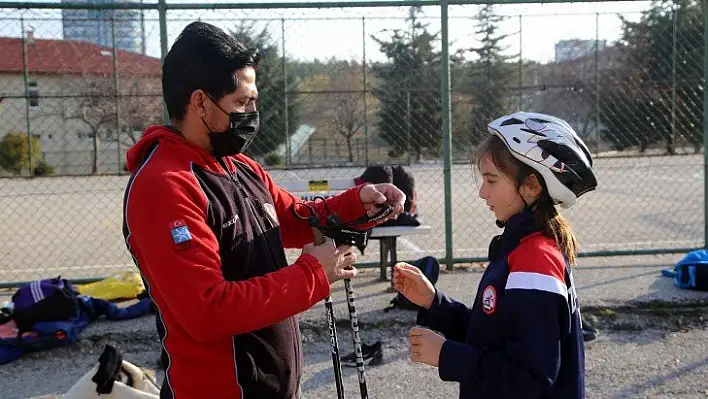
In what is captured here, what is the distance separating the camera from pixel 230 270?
232 cm

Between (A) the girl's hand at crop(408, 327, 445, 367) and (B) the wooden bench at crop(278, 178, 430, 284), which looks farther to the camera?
(B) the wooden bench at crop(278, 178, 430, 284)

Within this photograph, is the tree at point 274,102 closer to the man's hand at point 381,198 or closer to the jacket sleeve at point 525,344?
the man's hand at point 381,198

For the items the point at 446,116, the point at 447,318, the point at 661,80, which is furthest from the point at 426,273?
the point at 661,80

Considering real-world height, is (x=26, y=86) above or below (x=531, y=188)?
above

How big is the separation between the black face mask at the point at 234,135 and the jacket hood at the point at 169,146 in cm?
7

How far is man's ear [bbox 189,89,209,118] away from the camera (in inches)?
92.1

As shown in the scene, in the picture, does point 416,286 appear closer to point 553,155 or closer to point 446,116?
point 553,155

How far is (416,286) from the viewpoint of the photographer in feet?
8.82

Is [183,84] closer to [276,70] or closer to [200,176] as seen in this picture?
[200,176]

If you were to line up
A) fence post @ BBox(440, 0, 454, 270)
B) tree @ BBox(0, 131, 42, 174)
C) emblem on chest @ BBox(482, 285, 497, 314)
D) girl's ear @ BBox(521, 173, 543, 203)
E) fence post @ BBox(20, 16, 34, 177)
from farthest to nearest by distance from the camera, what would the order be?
1. tree @ BBox(0, 131, 42, 174)
2. fence post @ BBox(20, 16, 34, 177)
3. fence post @ BBox(440, 0, 454, 270)
4. girl's ear @ BBox(521, 173, 543, 203)
5. emblem on chest @ BBox(482, 285, 497, 314)

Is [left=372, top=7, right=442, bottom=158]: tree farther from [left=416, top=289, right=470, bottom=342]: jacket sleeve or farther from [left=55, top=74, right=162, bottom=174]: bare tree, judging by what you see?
[left=416, top=289, right=470, bottom=342]: jacket sleeve

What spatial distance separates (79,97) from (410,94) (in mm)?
6638

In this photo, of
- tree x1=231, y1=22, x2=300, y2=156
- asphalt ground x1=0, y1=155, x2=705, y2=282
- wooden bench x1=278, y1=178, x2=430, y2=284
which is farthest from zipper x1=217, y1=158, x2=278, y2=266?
tree x1=231, y1=22, x2=300, y2=156

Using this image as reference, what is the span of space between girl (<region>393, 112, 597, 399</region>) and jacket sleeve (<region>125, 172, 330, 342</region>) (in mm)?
533
